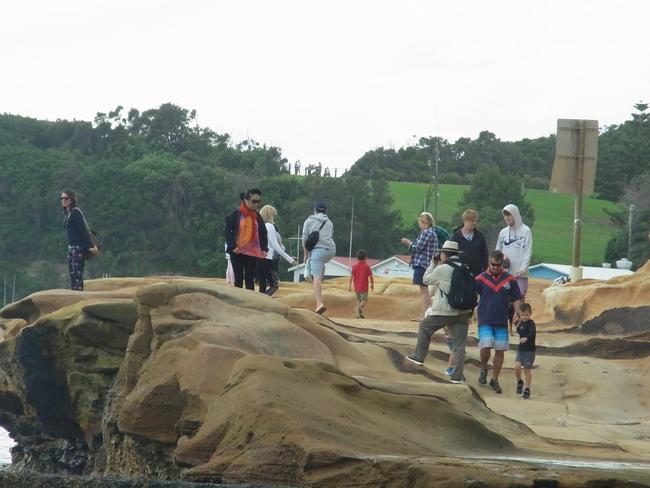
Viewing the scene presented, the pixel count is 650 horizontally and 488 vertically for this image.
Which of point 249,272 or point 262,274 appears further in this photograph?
point 262,274

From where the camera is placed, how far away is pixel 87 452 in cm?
1750

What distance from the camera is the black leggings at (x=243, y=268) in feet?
53.3

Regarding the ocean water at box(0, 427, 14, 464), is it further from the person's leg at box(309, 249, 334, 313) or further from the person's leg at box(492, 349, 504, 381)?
the person's leg at box(492, 349, 504, 381)

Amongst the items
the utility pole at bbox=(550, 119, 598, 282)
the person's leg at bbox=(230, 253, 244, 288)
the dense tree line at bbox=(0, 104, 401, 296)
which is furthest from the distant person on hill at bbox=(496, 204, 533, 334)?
the dense tree line at bbox=(0, 104, 401, 296)

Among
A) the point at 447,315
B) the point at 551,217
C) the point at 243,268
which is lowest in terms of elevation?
the point at 551,217

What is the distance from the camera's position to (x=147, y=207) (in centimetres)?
7194

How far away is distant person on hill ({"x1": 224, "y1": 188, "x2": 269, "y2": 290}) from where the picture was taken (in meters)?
16.0

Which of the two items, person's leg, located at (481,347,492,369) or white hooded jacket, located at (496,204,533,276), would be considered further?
white hooded jacket, located at (496,204,533,276)

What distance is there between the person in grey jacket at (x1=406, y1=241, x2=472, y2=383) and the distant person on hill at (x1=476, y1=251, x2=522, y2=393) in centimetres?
49

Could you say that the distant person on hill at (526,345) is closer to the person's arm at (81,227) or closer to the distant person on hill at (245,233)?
the distant person on hill at (245,233)

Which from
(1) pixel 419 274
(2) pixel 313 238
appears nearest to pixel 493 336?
(1) pixel 419 274

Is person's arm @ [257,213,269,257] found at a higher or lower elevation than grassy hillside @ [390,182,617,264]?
higher

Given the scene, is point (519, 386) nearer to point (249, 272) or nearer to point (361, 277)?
point (249, 272)

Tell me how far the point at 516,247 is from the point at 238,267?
2.99 meters
